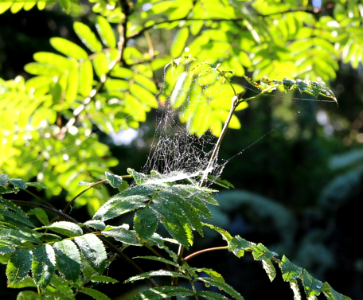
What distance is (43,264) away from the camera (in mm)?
610

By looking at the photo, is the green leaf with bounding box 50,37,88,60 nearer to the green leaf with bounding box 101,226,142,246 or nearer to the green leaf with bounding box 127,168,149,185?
the green leaf with bounding box 127,168,149,185

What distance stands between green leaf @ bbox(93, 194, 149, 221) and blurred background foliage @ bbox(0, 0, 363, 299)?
25.0 inches

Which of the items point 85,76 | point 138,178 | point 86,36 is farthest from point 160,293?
point 86,36

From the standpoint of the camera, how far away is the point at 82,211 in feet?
22.5

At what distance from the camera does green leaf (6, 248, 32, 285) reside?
59 cm

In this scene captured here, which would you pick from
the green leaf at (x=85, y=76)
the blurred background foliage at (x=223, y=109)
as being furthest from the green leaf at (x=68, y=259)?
the green leaf at (x=85, y=76)

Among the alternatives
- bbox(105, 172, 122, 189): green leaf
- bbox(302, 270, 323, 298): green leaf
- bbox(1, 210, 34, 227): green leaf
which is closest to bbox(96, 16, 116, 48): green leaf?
bbox(105, 172, 122, 189): green leaf

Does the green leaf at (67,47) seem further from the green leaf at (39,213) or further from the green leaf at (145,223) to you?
the green leaf at (145,223)

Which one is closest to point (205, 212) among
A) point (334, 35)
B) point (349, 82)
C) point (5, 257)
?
point (5, 257)

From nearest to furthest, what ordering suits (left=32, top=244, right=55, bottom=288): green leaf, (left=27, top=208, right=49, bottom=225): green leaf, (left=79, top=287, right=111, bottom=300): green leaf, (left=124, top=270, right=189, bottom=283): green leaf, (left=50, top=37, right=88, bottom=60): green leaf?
1. (left=32, top=244, right=55, bottom=288): green leaf
2. (left=124, top=270, right=189, bottom=283): green leaf
3. (left=79, top=287, right=111, bottom=300): green leaf
4. (left=27, top=208, right=49, bottom=225): green leaf
5. (left=50, top=37, right=88, bottom=60): green leaf

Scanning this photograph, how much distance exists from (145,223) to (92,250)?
114 mm

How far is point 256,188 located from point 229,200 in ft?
6.07

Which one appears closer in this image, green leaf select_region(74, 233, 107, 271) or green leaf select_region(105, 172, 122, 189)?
green leaf select_region(74, 233, 107, 271)

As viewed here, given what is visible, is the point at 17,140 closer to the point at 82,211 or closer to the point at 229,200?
the point at 82,211
